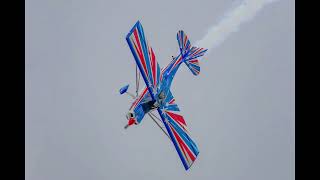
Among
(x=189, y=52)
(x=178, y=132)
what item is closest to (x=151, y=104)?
(x=178, y=132)

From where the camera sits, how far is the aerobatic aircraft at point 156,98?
79.2ft

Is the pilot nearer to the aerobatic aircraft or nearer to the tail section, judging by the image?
the aerobatic aircraft

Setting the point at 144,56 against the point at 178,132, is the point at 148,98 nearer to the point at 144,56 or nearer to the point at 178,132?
the point at 144,56

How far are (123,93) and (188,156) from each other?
19.5ft

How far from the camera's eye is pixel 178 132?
87.5 feet

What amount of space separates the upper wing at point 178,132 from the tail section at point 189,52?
13.9 feet

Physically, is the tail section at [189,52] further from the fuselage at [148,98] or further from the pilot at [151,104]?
the pilot at [151,104]

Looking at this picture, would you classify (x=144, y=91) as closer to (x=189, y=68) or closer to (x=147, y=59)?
(x=147, y=59)

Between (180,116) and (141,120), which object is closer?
(141,120)

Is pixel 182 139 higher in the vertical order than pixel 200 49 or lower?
lower

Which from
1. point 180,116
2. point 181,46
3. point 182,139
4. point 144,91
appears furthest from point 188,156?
point 181,46

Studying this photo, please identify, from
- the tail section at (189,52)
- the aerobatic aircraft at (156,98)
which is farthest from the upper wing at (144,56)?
the tail section at (189,52)

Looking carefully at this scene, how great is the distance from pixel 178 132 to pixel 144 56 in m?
5.45

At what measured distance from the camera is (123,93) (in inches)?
942
